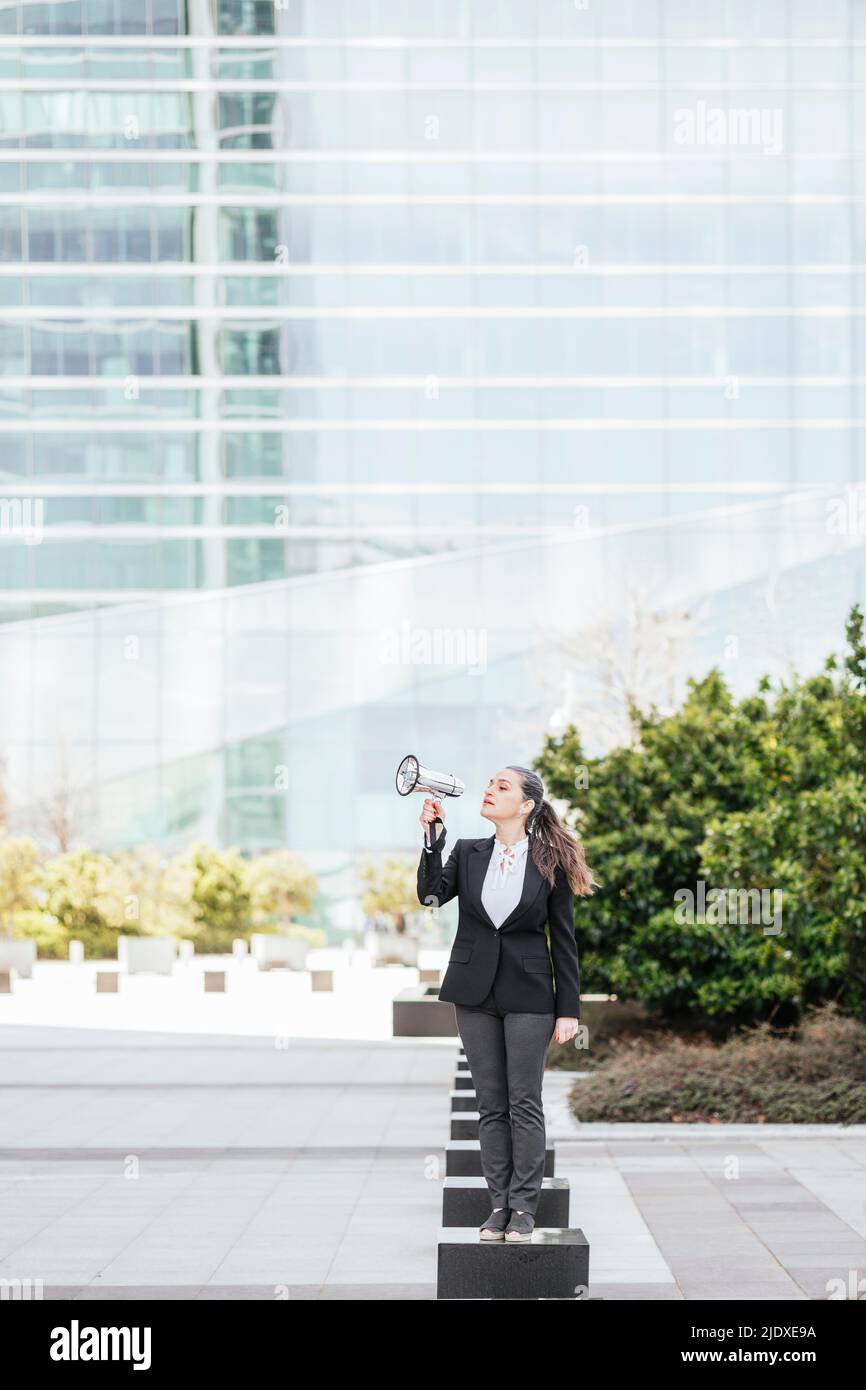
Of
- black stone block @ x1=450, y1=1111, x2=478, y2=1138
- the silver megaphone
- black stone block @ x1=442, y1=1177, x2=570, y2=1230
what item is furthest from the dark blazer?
black stone block @ x1=450, y1=1111, x2=478, y2=1138

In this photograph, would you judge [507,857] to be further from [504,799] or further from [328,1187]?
[328,1187]

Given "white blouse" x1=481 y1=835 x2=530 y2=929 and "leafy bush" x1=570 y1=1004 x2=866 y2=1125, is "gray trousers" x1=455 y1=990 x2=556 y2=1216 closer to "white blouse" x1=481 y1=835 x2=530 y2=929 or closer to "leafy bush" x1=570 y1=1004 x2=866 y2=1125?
"white blouse" x1=481 y1=835 x2=530 y2=929

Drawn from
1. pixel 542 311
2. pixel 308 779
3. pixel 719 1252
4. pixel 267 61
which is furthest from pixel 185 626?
pixel 719 1252

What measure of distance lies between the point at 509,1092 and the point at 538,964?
53cm

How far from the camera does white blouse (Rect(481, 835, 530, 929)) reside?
655 cm

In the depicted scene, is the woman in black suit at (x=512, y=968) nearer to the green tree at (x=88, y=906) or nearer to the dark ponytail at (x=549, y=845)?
the dark ponytail at (x=549, y=845)

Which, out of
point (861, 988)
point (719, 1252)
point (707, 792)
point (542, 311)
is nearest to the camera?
point (719, 1252)

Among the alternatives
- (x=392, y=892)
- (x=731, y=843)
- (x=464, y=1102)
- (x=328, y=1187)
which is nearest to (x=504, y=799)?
(x=328, y=1187)

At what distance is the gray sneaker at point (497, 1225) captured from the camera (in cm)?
624

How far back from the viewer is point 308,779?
4756cm

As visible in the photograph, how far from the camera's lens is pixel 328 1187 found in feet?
32.8

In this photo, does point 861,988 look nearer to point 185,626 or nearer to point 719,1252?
point 719,1252

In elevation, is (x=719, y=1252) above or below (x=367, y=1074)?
above
